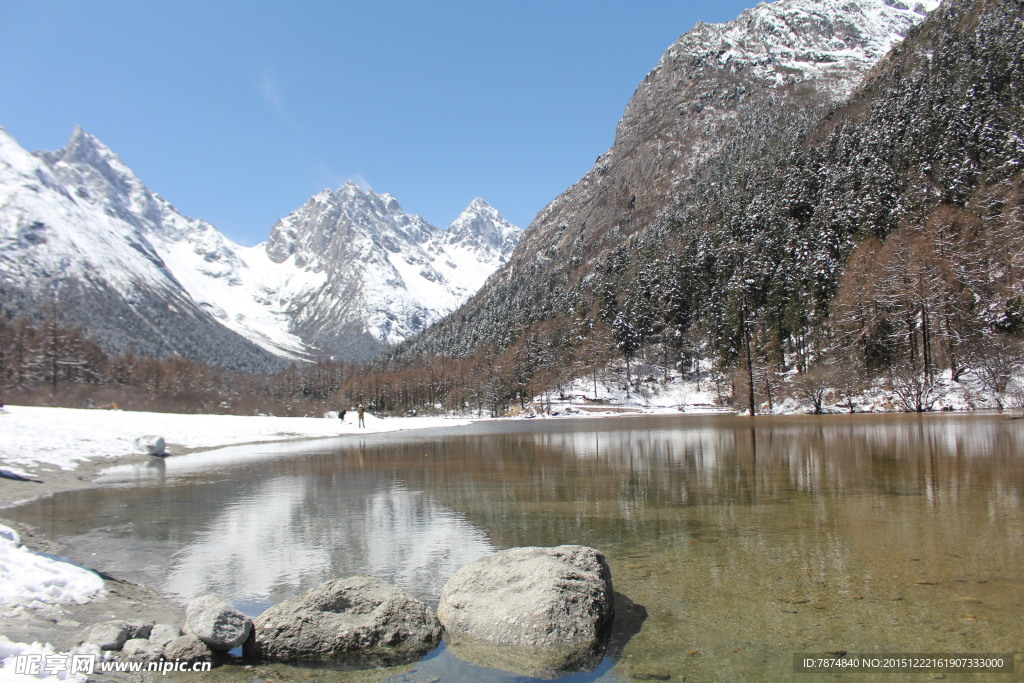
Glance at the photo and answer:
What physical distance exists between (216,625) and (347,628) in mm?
1530

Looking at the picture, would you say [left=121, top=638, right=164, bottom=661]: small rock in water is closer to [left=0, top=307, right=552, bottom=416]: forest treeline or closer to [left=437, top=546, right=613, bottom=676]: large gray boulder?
[left=437, top=546, right=613, bottom=676]: large gray boulder

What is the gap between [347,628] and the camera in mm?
7168

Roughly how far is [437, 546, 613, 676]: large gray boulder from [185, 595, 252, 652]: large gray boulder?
254cm

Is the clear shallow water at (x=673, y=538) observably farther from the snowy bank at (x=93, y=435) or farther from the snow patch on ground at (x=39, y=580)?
the snowy bank at (x=93, y=435)

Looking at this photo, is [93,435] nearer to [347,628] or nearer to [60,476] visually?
[60,476]

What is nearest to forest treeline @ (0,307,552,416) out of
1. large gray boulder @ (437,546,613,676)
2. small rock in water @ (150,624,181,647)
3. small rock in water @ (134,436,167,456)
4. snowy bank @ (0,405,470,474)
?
snowy bank @ (0,405,470,474)

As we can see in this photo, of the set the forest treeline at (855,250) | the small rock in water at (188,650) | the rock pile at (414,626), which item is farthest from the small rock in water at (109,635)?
the forest treeline at (855,250)

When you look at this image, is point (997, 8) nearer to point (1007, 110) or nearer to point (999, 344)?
point (1007, 110)

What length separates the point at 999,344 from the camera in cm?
4906

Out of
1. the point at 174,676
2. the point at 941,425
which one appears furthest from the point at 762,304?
the point at 174,676

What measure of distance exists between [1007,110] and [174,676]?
122m

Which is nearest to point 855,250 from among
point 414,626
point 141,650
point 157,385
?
point 414,626

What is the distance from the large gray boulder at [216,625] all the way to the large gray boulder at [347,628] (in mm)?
264

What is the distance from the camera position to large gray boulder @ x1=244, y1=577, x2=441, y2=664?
689 centimetres
